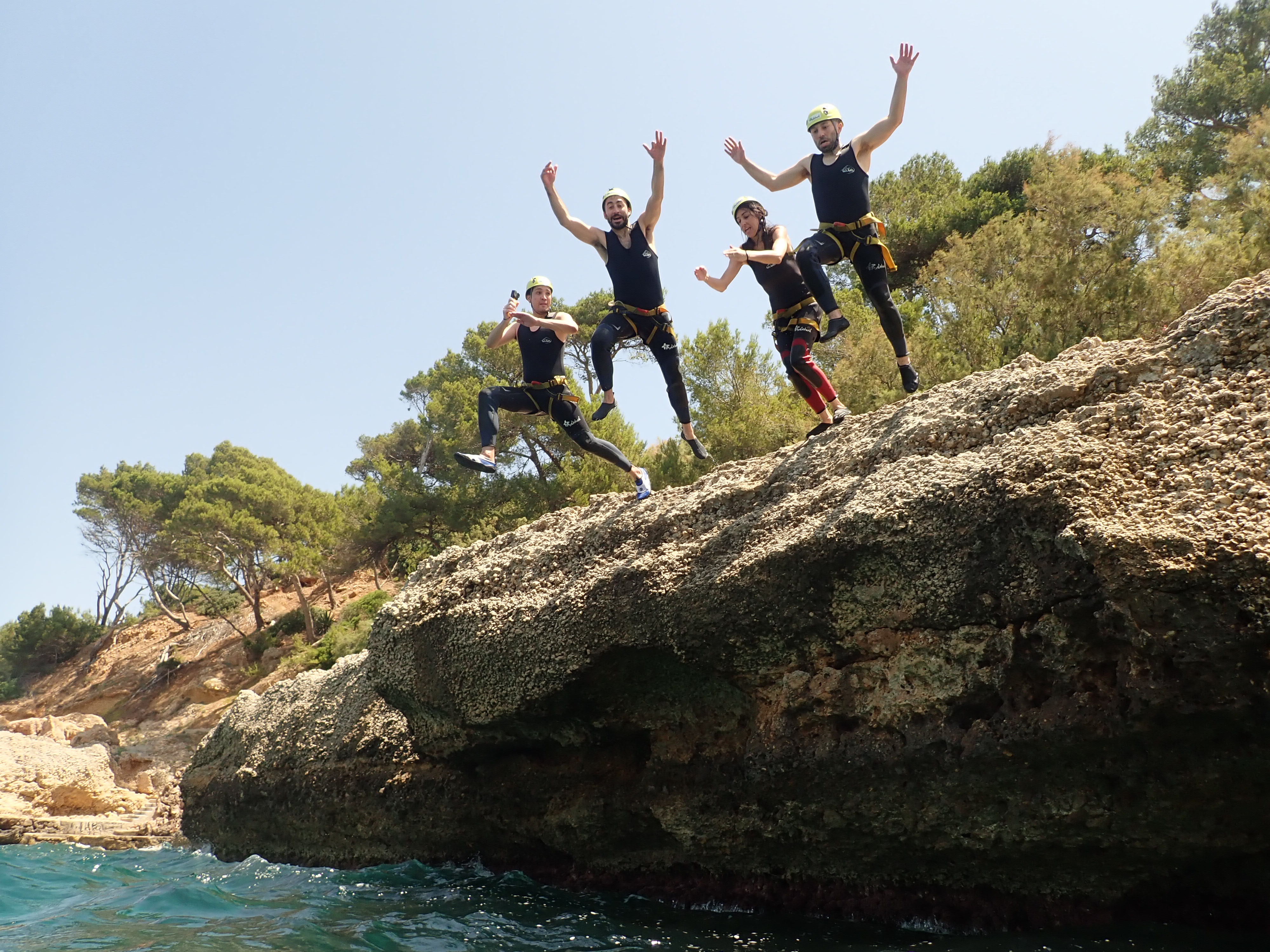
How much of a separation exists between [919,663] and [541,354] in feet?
15.5

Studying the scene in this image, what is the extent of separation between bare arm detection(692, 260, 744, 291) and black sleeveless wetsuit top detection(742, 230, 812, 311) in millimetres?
164

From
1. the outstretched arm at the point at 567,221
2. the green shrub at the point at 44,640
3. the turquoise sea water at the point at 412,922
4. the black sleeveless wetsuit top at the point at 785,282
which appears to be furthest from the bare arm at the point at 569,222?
the green shrub at the point at 44,640

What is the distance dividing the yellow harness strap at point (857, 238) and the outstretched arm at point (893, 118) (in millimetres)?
422

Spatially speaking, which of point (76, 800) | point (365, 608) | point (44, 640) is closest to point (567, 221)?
point (76, 800)

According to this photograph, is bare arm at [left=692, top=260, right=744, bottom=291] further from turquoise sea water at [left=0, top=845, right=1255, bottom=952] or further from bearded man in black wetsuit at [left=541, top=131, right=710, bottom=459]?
turquoise sea water at [left=0, top=845, right=1255, bottom=952]

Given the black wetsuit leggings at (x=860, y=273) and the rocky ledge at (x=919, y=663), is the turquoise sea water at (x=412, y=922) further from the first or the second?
the black wetsuit leggings at (x=860, y=273)

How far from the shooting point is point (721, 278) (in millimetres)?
7184

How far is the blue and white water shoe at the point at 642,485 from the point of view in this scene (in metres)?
7.23

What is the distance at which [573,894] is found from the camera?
710cm

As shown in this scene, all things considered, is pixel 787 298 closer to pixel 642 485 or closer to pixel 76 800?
pixel 642 485

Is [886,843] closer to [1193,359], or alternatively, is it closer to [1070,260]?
[1193,359]

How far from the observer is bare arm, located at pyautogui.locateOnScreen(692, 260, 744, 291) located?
715 centimetres

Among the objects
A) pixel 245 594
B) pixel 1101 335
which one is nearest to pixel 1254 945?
pixel 1101 335

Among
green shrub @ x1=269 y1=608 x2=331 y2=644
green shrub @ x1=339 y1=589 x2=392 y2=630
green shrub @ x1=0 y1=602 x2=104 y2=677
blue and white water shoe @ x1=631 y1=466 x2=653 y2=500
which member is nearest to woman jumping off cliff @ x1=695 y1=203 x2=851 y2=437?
blue and white water shoe @ x1=631 y1=466 x2=653 y2=500
